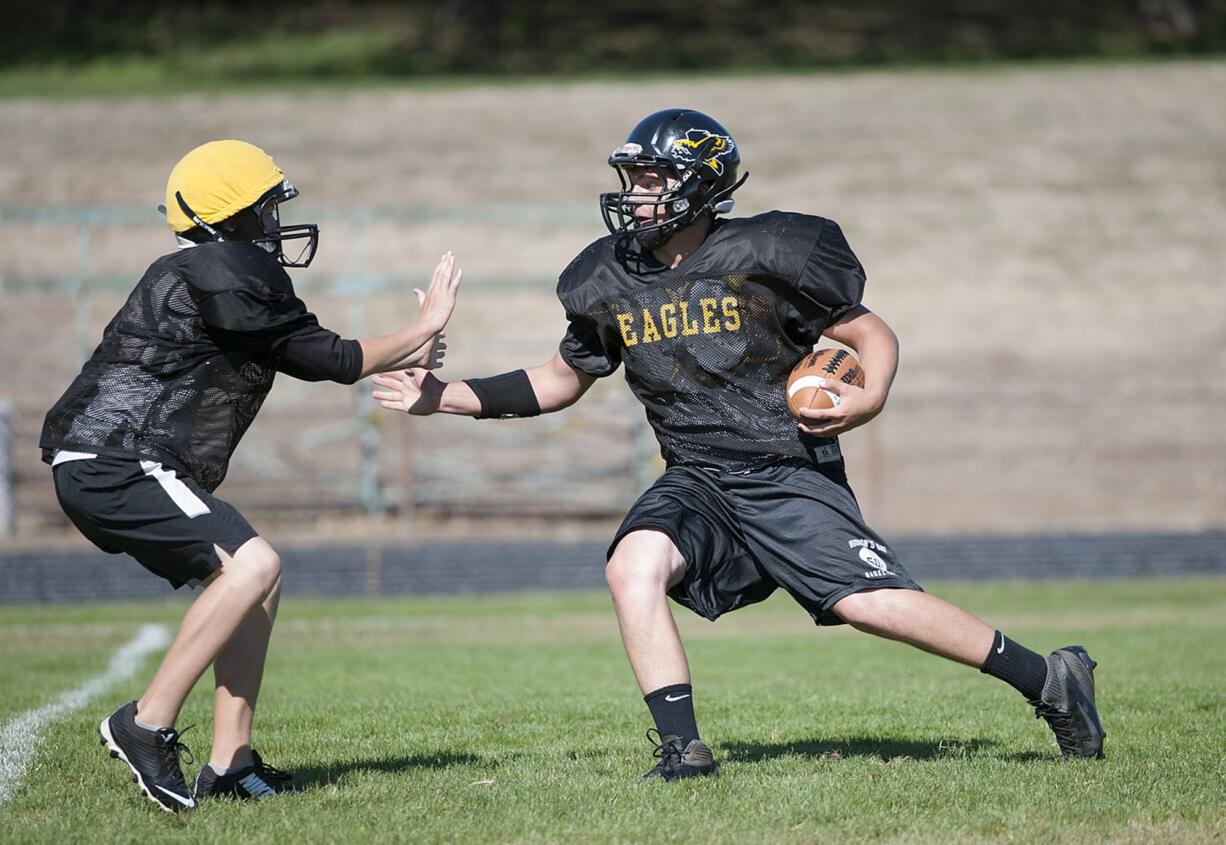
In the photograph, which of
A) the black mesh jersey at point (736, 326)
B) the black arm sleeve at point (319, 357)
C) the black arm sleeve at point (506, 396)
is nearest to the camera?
the black arm sleeve at point (319, 357)

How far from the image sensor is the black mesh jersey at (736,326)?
5070mm

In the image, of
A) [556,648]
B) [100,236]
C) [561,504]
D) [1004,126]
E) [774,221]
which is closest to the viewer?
[774,221]

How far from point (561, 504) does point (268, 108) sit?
49.0ft

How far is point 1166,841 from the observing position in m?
3.90

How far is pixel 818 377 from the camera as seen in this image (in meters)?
4.95

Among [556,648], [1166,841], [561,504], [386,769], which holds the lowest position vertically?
[561,504]

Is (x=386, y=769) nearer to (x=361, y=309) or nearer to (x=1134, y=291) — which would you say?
(x=361, y=309)

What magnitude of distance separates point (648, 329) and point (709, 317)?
22 centimetres

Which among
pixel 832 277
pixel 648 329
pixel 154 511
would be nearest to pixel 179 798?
pixel 154 511

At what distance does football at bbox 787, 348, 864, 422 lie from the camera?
490cm

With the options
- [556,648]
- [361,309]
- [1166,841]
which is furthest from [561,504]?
[1166,841]

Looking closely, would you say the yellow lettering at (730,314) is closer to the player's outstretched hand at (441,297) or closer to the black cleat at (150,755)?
the player's outstretched hand at (441,297)

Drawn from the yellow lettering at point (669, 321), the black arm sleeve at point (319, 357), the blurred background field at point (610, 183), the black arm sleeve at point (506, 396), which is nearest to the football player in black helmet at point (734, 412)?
the yellow lettering at point (669, 321)

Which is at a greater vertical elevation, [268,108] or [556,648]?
[268,108]
